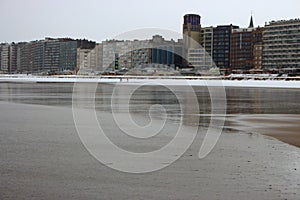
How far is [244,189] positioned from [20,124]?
31.5 ft

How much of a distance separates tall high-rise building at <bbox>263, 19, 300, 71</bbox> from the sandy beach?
173m

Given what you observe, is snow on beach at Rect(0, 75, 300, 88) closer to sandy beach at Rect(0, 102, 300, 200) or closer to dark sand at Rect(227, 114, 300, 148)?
dark sand at Rect(227, 114, 300, 148)

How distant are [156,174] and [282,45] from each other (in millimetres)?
181115

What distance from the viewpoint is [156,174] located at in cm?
838

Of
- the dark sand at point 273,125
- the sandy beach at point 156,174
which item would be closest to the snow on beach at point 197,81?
the dark sand at point 273,125

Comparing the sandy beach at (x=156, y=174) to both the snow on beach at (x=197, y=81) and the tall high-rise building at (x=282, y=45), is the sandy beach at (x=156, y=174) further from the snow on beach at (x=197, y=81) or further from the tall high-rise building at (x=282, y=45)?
the tall high-rise building at (x=282, y=45)

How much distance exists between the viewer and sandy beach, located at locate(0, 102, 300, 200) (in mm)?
7164

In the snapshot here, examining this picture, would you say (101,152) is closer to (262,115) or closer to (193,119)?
(193,119)

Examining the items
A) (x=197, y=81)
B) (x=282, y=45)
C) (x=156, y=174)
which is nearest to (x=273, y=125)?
(x=156, y=174)

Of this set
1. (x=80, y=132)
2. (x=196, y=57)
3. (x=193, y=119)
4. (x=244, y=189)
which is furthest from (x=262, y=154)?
(x=196, y=57)

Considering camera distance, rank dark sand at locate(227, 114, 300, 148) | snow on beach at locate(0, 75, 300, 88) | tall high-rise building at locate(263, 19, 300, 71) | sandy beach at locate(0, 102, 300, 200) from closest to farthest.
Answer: sandy beach at locate(0, 102, 300, 200) < dark sand at locate(227, 114, 300, 148) < snow on beach at locate(0, 75, 300, 88) < tall high-rise building at locate(263, 19, 300, 71)

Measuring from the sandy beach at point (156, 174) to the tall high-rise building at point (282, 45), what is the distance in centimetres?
17318

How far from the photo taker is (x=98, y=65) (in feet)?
509

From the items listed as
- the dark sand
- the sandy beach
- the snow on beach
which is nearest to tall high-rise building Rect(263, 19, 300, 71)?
the snow on beach
